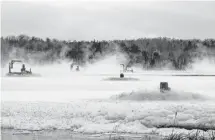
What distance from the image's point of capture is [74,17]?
12.4m

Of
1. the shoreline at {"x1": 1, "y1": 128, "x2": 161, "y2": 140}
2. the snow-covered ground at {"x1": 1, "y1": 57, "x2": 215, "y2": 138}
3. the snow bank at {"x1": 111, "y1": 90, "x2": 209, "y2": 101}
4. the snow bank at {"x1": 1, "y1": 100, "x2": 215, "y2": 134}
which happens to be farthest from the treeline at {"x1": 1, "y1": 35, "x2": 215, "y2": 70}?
the shoreline at {"x1": 1, "y1": 128, "x2": 161, "y2": 140}

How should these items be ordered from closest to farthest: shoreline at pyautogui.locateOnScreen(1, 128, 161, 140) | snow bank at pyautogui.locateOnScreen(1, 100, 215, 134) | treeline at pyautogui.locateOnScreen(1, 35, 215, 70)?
shoreline at pyautogui.locateOnScreen(1, 128, 161, 140), snow bank at pyautogui.locateOnScreen(1, 100, 215, 134), treeline at pyautogui.locateOnScreen(1, 35, 215, 70)

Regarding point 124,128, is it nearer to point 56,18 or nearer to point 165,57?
point 56,18

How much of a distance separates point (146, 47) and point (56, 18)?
22.7 ft

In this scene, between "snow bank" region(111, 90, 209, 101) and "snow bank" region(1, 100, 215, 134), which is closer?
"snow bank" region(1, 100, 215, 134)

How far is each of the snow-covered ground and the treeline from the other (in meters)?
1.22

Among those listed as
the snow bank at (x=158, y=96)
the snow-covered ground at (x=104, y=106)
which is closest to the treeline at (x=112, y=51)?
the snow-covered ground at (x=104, y=106)

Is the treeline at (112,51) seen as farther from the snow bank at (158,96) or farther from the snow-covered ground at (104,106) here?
the snow bank at (158,96)

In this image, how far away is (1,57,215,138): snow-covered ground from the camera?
10.1 meters

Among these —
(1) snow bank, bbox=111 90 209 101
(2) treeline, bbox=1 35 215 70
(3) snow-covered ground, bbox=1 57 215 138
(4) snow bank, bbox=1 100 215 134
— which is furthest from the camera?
(2) treeline, bbox=1 35 215 70

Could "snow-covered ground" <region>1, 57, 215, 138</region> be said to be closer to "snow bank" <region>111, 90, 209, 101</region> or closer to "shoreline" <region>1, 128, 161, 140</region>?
"snow bank" <region>111, 90, 209, 101</region>

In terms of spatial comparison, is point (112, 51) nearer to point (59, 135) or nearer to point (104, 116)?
point (104, 116)

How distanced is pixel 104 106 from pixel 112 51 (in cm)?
788

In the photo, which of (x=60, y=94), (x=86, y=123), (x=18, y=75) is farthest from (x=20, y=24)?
(x=18, y=75)
